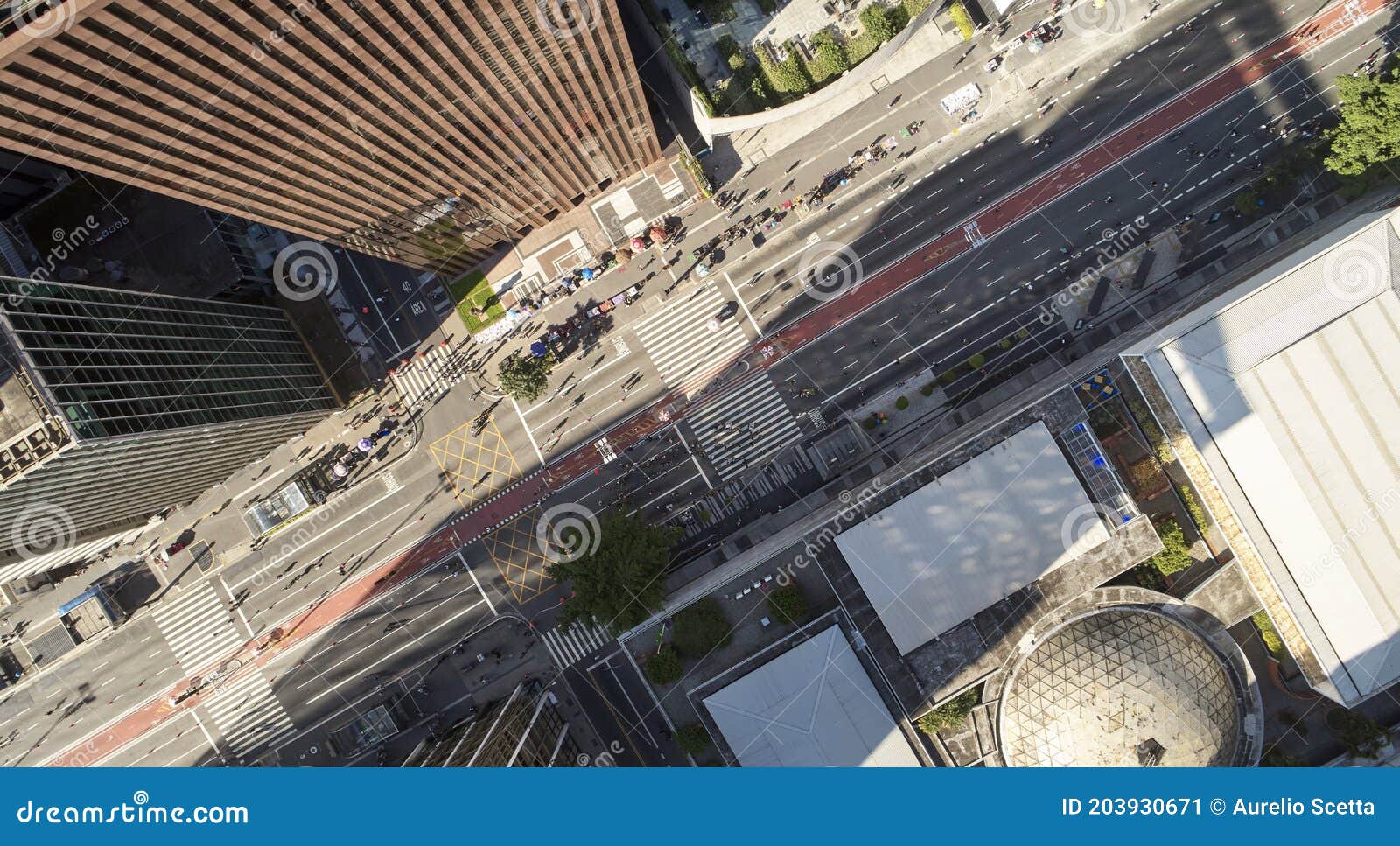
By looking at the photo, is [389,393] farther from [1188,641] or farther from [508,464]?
[1188,641]

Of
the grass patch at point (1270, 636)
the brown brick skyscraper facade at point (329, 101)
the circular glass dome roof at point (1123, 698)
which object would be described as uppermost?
the brown brick skyscraper facade at point (329, 101)

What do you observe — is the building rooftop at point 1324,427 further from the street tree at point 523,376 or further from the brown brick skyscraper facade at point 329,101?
the street tree at point 523,376

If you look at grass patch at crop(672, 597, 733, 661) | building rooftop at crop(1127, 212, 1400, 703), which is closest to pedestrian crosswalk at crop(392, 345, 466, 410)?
grass patch at crop(672, 597, 733, 661)

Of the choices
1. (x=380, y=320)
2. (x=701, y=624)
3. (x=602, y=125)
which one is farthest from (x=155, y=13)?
(x=701, y=624)

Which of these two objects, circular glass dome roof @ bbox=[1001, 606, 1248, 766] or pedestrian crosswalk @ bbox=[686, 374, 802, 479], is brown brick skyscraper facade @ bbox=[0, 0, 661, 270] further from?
circular glass dome roof @ bbox=[1001, 606, 1248, 766]

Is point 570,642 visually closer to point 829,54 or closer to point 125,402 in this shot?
point 125,402

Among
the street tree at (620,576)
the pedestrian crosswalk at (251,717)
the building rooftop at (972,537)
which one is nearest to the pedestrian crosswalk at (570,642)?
the street tree at (620,576)

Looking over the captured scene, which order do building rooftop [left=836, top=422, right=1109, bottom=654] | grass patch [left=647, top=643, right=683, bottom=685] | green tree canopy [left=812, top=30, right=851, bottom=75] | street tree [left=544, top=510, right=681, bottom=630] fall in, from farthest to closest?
green tree canopy [left=812, top=30, right=851, bottom=75], street tree [left=544, top=510, right=681, bottom=630], grass patch [left=647, top=643, right=683, bottom=685], building rooftop [left=836, top=422, right=1109, bottom=654]
